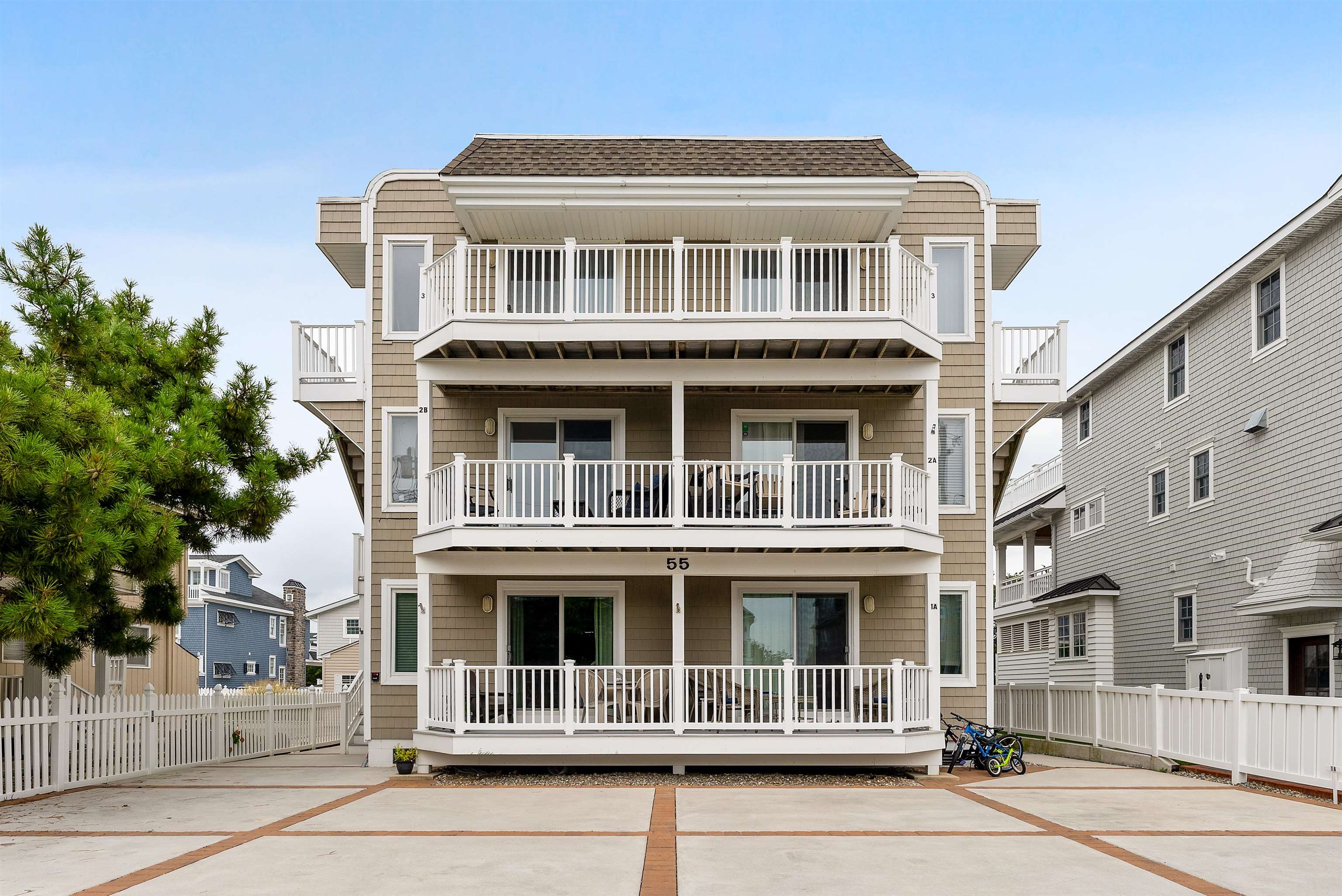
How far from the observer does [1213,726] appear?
14844 mm

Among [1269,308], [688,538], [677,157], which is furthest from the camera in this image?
[1269,308]

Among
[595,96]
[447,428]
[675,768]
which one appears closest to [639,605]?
[675,768]

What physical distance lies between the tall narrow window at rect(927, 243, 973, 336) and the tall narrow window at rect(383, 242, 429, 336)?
27.5ft

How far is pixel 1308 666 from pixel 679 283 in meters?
12.7

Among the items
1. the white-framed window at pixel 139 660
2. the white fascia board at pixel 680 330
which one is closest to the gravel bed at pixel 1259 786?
the white fascia board at pixel 680 330

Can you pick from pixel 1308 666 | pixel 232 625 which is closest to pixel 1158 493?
pixel 1308 666

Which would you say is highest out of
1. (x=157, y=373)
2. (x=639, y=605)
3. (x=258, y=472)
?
(x=157, y=373)

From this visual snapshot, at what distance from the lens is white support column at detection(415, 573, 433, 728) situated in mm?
15695

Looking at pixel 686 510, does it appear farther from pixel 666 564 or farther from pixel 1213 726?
pixel 1213 726

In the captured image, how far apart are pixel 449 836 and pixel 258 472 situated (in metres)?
7.34

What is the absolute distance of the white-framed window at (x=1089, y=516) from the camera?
96.7ft

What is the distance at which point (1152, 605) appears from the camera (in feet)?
85.0

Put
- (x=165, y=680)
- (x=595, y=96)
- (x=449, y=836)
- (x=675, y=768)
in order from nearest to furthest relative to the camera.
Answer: (x=449, y=836)
(x=675, y=768)
(x=595, y=96)
(x=165, y=680)

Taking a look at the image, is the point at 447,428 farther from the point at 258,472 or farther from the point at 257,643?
the point at 257,643
